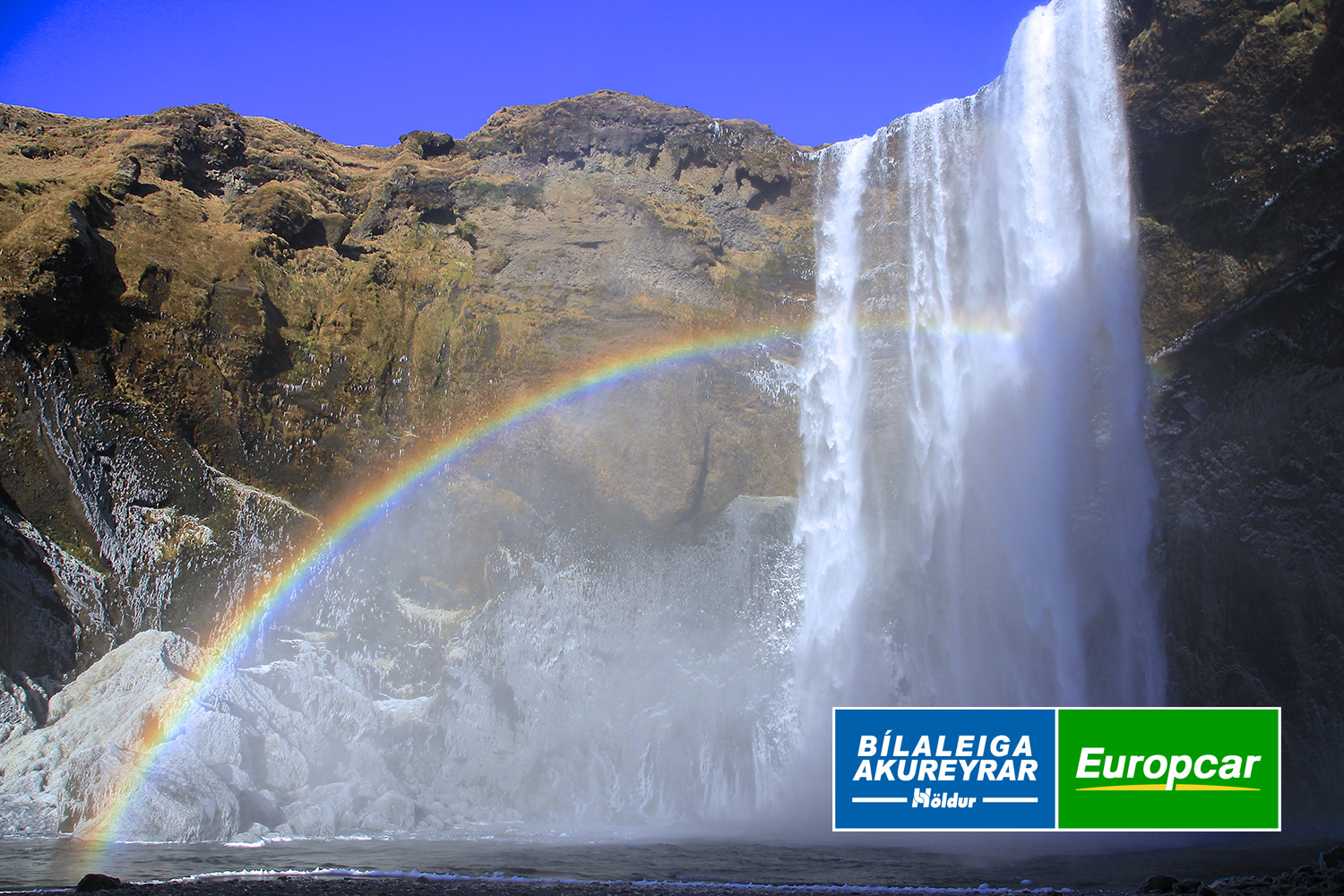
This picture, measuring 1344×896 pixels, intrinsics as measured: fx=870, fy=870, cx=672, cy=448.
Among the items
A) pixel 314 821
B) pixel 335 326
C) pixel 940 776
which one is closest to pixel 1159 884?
pixel 940 776

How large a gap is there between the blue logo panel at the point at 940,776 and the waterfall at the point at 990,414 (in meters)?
6.13

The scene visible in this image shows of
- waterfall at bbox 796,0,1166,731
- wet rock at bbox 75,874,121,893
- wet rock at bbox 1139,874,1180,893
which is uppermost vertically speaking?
waterfall at bbox 796,0,1166,731

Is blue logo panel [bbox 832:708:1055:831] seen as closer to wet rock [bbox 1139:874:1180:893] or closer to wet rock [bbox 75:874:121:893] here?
wet rock [bbox 1139:874:1180:893]

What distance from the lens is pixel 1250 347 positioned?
636 inches

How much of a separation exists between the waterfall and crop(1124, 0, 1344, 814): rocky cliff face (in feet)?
1.85

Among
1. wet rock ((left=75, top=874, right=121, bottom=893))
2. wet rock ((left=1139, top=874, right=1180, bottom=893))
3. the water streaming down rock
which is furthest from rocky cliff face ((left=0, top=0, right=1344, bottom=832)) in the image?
wet rock ((left=1139, top=874, right=1180, bottom=893))

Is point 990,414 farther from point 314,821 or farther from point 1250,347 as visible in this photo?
point 314,821

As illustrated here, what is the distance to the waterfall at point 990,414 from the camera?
1725cm

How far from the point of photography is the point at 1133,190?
680 inches

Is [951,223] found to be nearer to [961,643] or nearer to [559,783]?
[961,643]

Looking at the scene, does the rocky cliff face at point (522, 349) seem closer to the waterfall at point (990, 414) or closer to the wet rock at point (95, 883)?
the waterfall at point (990, 414)

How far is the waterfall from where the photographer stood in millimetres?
17250

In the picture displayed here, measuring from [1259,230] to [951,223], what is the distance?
6.05 m

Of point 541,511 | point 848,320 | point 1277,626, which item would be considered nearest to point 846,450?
point 848,320
